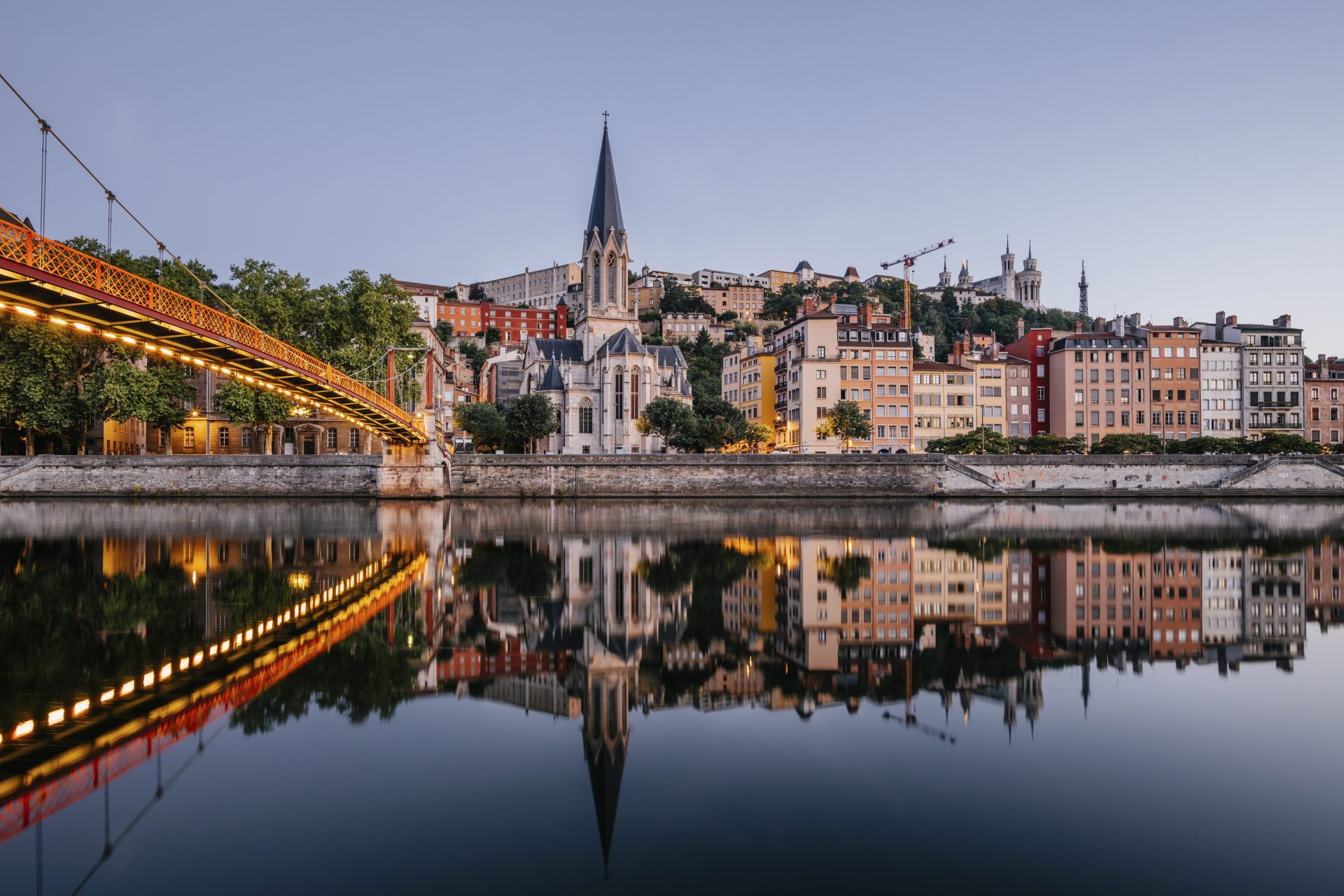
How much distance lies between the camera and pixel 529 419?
69.4m

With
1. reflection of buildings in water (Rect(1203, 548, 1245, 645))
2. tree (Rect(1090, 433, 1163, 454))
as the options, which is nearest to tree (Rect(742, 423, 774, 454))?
tree (Rect(1090, 433, 1163, 454))

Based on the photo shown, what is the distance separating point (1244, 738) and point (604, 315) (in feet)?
244

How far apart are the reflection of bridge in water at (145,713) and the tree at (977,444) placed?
55202mm

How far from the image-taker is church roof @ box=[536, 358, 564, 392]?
77625 mm

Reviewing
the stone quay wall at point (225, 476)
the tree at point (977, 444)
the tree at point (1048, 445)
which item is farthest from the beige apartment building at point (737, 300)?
the stone quay wall at point (225, 476)

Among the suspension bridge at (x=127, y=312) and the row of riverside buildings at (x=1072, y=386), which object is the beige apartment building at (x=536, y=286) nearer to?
the row of riverside buildings at (x=1072, y=386)

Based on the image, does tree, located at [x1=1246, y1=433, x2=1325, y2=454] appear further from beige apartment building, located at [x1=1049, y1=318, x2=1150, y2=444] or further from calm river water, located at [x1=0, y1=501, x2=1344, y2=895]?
calm river water, located at [x1=0, y1=501, x2=1344, y2=895]

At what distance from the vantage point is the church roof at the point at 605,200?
7950cm

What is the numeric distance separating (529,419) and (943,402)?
36.3 meters

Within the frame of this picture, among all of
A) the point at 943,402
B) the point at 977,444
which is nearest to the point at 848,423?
the point at 977,444

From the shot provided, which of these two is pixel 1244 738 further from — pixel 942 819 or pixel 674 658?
pixel 674 658

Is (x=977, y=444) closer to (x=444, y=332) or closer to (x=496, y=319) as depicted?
(x=444, y=332)

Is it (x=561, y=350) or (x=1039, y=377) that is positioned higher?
(x=561, y=350)

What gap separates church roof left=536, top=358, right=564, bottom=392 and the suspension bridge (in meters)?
44.1
